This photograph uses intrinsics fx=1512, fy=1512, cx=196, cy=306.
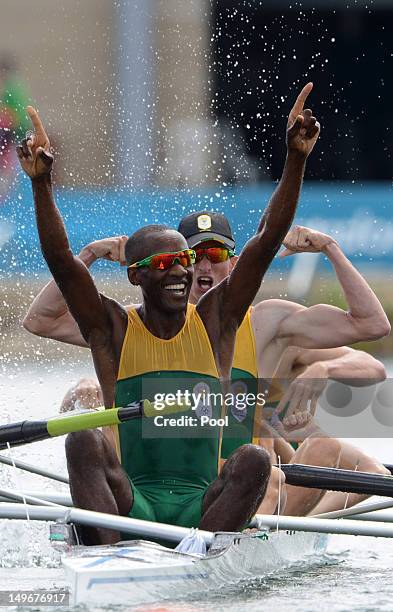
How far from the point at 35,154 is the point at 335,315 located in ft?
5.06

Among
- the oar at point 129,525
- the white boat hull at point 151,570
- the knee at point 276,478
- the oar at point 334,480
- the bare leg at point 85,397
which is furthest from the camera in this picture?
the bare leg at point 85,397

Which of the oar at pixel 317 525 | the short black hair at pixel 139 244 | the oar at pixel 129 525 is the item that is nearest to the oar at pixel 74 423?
the oar at pixel 129 525

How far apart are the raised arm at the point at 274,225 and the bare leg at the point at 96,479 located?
0.56 metres

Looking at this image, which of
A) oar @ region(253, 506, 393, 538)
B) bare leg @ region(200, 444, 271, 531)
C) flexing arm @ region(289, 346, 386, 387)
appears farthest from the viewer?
flexing arm @ region(289, 346, 386, 387)

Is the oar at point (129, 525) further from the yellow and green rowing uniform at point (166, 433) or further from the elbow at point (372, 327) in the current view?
the elbow at point (372, 327)

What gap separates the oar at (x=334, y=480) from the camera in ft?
15.8

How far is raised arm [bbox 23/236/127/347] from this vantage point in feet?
17.0

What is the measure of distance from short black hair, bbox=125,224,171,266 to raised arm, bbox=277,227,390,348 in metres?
0.94

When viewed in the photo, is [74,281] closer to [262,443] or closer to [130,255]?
[130,255]

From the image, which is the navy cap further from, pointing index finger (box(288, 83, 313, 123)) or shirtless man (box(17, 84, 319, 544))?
pointing index finger (box(288, 83, 313, 123))

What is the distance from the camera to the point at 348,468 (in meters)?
5.43

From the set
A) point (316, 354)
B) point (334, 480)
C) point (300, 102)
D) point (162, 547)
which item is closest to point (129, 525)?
point (162, 547)

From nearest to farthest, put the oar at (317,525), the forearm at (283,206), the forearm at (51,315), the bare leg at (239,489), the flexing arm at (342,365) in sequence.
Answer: the bare leg at (239,489) < the forearm at (283,206) < the oar at (317,525) < the forearm at (51,315) < the flexing arm at (342,365)

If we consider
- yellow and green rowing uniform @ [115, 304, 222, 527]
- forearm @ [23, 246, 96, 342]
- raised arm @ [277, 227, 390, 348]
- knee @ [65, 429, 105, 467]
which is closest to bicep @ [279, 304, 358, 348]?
raised arm @ [277, 227, 390, 348]
